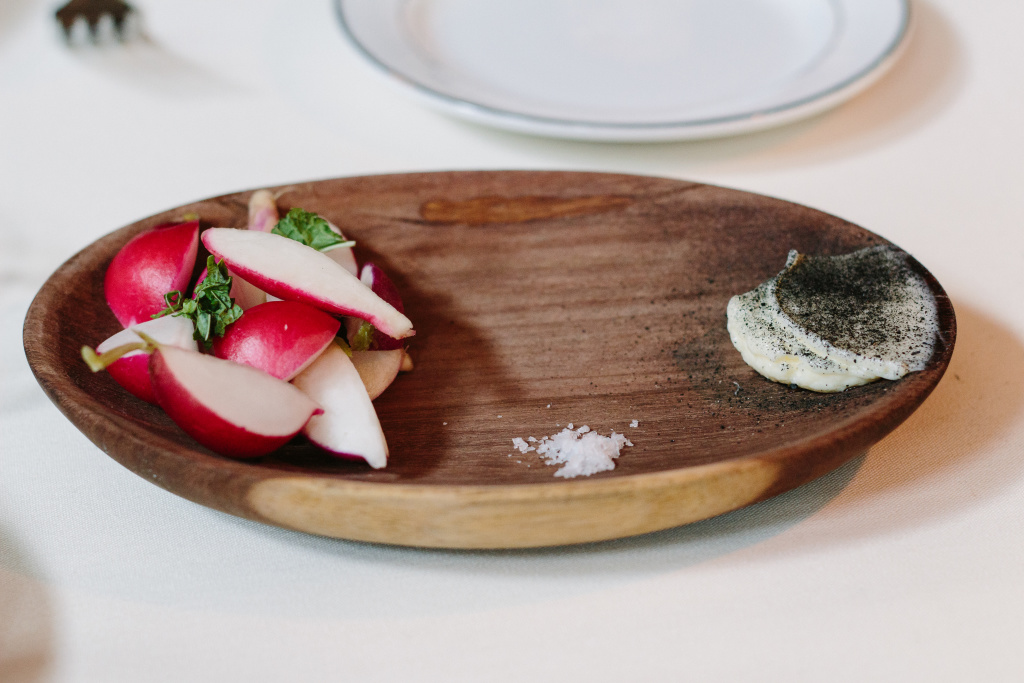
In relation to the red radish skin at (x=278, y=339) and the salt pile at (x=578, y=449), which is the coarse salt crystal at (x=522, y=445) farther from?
the red radish skin at (x=278, y=339)

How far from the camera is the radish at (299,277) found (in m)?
0.81

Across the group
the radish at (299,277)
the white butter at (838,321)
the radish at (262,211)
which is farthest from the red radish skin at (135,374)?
the white butter at (838,321)

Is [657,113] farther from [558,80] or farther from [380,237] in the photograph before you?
[380,237]

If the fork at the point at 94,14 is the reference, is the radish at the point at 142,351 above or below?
below

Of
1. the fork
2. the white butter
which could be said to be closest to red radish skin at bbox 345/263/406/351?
the white butter

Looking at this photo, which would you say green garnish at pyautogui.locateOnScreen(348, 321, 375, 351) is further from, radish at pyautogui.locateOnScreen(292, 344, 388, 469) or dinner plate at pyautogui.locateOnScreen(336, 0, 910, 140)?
dinner plate at pyautogui.locateOnScreen(336, 0, 910, 140)

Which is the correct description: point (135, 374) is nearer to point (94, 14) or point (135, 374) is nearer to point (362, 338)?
point (362, 338)

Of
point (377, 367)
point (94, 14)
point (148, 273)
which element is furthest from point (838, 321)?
point (94, 14)

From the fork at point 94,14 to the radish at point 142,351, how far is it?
1046 millimetres

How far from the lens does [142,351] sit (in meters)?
0.75

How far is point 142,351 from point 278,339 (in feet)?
0.40

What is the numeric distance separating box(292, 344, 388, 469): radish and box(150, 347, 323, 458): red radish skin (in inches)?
1.2

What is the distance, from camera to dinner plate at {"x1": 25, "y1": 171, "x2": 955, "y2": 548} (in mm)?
636

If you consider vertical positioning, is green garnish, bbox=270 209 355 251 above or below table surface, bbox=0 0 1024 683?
above
